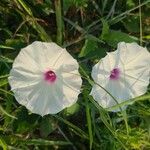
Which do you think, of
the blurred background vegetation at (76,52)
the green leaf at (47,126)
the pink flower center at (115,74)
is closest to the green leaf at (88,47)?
the blurred background vegetation at (76,52)

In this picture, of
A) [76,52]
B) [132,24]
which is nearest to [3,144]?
[76,52]

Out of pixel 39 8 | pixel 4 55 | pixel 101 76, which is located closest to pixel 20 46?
pixel 4 55

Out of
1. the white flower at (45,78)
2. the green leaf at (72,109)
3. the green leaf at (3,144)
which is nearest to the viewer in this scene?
the white flower at (45,78)

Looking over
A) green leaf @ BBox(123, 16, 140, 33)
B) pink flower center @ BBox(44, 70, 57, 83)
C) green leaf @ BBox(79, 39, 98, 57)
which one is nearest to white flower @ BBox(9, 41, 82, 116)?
pink flower center @ BBox(44, 70, 57, 83)

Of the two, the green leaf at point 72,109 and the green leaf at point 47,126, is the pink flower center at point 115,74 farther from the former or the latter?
the green leaf at point 47,126

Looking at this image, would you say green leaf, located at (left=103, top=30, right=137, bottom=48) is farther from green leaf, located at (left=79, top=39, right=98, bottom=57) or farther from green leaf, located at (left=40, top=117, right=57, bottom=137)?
green leaf, located at (left=40, top=117, right=57, bottom=137)
